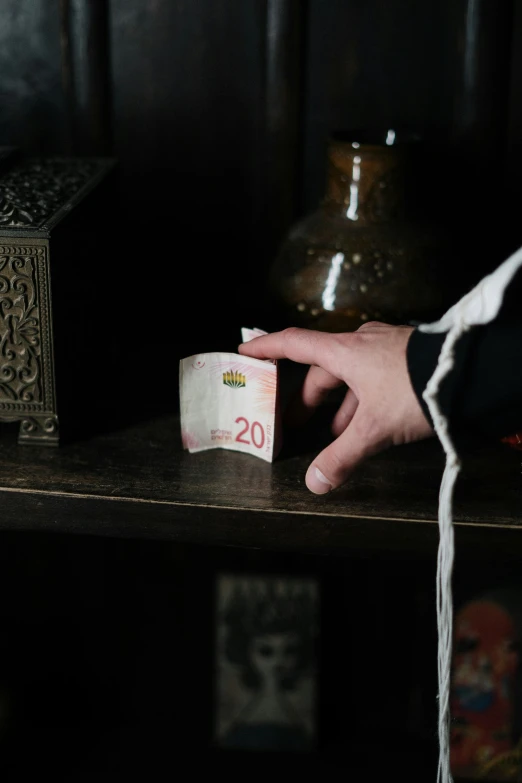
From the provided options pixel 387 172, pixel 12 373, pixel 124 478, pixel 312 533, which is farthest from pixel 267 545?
pixel 387 172

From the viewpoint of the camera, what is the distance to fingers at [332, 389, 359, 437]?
899 millimetres

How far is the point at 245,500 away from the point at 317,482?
0.23ft

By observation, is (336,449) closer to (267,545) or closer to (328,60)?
(267,545)

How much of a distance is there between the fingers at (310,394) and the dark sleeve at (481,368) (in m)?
0.12

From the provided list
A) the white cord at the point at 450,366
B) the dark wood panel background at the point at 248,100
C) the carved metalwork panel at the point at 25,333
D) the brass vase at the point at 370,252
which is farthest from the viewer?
the dark wood panel background at the point at 248,100

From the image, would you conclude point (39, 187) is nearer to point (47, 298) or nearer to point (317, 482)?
point (47, 298)

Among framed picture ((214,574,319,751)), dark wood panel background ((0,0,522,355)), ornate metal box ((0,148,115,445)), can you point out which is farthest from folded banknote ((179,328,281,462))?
framed picture ((214,574,319,751))

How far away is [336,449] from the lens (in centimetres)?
80

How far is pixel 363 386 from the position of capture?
0.79 metres

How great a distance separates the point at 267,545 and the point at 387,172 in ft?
1.46

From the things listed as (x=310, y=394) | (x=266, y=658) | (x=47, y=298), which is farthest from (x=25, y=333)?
(x=266, y=658)

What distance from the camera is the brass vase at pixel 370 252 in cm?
94

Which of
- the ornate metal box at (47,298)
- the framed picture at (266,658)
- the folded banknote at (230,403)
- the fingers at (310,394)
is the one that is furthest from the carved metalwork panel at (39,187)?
the framed picture at (266,658)

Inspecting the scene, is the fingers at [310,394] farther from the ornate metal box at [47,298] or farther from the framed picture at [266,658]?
the framed picture at [266,658]
